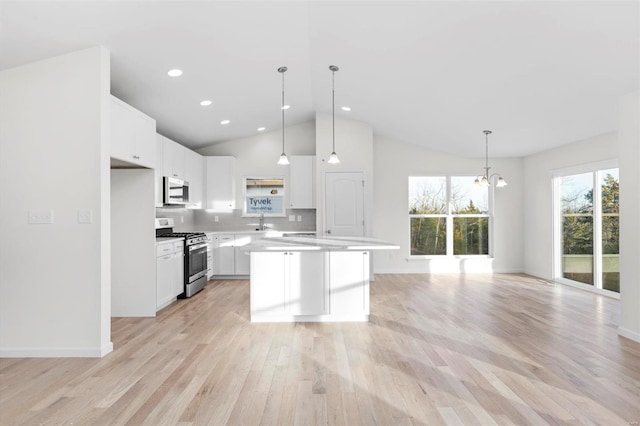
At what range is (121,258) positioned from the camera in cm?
420

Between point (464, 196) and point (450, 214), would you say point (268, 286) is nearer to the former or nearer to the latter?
point (450, 214)

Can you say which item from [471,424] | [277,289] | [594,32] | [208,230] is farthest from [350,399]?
[208,230]

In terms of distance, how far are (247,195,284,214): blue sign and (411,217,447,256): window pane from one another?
271cm

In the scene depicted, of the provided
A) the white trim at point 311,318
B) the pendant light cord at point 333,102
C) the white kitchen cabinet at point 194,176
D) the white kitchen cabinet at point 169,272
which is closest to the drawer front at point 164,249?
the white kitchen cabinet at point 169,272

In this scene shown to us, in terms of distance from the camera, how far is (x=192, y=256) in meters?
5.28

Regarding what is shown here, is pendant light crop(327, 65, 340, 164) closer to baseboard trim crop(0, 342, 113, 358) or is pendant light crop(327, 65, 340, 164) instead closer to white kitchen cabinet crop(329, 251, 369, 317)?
white kitchen cabinet crop(329, 251, 369, 317)

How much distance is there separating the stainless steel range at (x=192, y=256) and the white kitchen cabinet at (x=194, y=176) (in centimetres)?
68

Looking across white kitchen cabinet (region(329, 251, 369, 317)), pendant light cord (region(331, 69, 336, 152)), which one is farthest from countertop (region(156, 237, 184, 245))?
pendant light cord (region(331, 69, 336, 152))

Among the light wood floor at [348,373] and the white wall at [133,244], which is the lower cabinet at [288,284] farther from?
the white wall at [133,244]

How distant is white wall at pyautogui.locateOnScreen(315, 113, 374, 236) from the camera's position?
21.0ft

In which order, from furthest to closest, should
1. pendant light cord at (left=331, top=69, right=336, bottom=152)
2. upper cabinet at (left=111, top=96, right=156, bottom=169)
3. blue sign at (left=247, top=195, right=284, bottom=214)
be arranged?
blue sign at (left=247, top=195, right=284, bottom=214) → pendant light cord at (left=331, top=69, right=336, bottom=152) → upper cabinet at (left=111, top=96, right=156, bottom=169)

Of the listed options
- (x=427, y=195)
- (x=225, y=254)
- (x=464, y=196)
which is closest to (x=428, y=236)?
(x=427, y=195)

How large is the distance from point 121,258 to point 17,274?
3.83 ft

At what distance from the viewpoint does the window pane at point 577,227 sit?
5.69m
